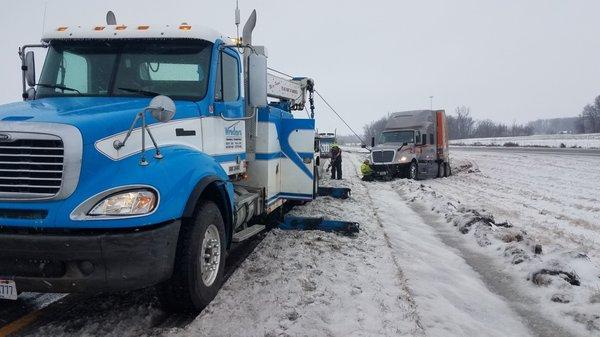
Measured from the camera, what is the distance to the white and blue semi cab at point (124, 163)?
3438 mm

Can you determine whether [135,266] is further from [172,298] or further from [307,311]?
[307,311]

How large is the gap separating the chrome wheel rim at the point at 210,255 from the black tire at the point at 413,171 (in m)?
18.3

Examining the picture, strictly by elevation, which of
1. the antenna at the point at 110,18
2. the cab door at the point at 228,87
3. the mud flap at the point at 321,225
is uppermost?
the antenna at the point at 110,18

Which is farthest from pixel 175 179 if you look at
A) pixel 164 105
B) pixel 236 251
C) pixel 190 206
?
pixel 236 251

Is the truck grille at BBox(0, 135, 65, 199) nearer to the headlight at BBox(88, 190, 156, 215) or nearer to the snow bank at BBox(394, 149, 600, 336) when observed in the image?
the headlight at BBox(88, 190, 156, 215)

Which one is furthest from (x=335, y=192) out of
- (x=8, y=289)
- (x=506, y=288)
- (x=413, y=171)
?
(x=413, y=171)

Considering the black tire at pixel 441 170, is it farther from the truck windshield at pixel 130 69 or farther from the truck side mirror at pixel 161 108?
the truck side mirror at pixel 161 108

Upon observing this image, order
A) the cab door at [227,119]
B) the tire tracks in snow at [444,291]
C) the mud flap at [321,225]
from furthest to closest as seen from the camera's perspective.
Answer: the mud flap at [321,225] → the cab door at [227,119] → the tire tracks in snow at [444,291]

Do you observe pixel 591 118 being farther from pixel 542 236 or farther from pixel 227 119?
pixel 227 119

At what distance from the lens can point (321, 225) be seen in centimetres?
793

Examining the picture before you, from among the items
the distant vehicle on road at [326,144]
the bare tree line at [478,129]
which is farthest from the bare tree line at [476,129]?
the distant vehicle on road at [326,144]

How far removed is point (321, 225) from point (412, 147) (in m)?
15.2

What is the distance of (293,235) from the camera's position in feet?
25.1

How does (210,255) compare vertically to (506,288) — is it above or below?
above
